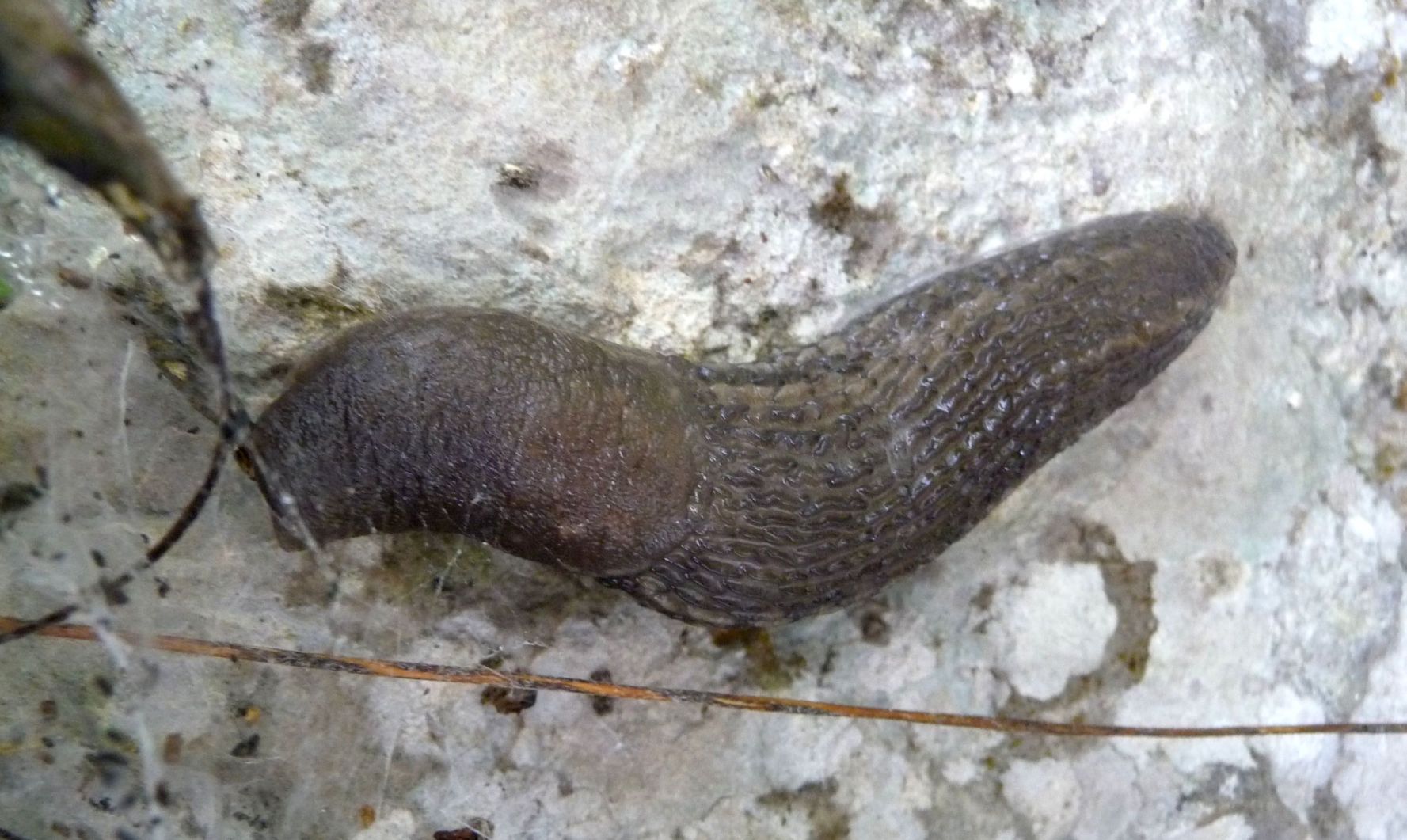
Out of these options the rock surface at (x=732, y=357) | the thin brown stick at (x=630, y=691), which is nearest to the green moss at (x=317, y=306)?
the rock surface at (x=732, y=357)

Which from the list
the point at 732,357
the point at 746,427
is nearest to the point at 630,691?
the point at 746,427

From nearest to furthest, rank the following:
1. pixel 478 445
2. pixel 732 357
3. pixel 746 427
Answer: pixel 478 445 < pixel 746 427 < pixel 732 357

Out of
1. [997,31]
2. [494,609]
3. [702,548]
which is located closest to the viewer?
[702,548]

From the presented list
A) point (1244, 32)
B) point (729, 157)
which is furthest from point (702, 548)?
point (1244, 32)

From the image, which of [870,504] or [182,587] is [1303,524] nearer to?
[870,504]

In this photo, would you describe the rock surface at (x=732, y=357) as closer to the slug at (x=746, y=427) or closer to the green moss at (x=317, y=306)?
the green moss at (x=317, y=306)

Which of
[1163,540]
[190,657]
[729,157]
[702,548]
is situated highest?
[729,157]

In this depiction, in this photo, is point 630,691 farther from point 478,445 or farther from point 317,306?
point 317,306
